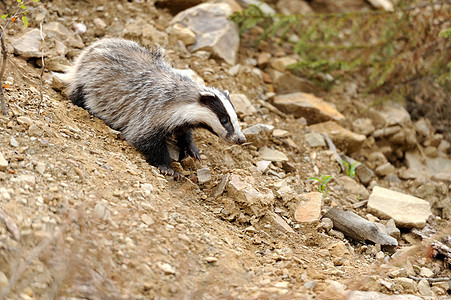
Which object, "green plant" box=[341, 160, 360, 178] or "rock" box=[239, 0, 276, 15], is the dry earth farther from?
"rock" box=[239, 0, 276, 15]

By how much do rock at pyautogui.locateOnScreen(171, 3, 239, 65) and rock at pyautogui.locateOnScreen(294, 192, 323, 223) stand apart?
313cm

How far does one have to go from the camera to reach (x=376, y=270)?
4.66 m

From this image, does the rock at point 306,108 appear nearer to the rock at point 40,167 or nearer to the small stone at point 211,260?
the small stone at point 211,260

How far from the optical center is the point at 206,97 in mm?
5668

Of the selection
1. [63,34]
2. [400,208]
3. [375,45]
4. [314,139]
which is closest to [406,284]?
[400,208]

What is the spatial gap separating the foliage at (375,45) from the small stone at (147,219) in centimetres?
476

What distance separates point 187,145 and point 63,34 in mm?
2594

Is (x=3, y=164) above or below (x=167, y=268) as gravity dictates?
above

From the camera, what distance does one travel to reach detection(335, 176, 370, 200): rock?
21.5 ft

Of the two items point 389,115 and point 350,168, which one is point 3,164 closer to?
point 350,168

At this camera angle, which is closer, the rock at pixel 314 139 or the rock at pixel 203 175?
the rock at pixel 203 175

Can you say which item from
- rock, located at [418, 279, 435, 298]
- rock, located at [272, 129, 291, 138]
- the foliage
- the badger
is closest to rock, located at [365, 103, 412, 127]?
the foliage

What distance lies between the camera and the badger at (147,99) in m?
5.71

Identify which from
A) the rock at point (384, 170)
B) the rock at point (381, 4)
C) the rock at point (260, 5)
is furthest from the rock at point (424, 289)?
the rock at point (381, 4)
